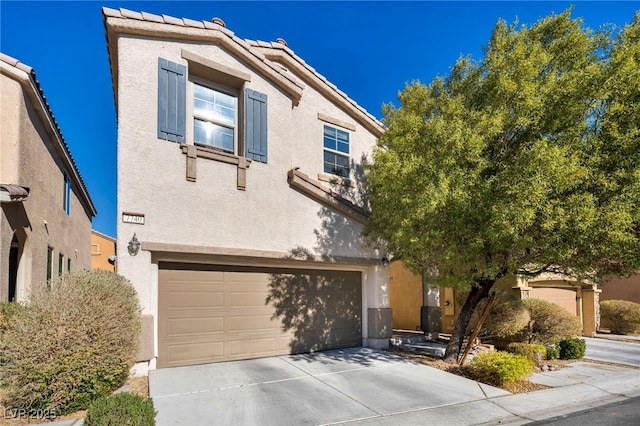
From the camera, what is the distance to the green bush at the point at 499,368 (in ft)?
25.8

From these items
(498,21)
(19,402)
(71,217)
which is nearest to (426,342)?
(498,21)

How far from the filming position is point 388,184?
29.1 ft

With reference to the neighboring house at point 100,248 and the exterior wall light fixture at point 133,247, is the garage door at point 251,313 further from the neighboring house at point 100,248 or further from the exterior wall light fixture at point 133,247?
the neighboring house at point 100,248

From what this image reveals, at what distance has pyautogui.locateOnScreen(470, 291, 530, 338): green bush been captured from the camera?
10898 millimetres

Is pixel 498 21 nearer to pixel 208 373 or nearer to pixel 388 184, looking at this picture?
pixel 388 184

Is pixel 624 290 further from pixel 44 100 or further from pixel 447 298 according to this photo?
pixel 44 100

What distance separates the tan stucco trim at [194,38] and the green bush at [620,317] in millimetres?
16293

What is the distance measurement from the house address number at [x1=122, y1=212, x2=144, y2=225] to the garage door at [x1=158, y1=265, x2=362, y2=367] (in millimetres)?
1237

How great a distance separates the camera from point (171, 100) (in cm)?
889

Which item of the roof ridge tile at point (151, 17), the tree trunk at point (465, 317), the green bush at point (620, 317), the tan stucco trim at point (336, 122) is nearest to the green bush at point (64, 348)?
the roof ridge tile at point (151, 17)

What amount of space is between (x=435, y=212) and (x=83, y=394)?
6.80 metres

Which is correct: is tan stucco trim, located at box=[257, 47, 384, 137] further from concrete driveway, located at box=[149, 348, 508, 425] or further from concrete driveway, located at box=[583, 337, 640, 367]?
Answer: concrete driveway, located at box=[583, 337, 640, 367]

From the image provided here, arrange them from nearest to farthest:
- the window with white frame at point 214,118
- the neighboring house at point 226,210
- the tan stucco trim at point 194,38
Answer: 1. the neighboring house at point 226,210
2. the tan stucco trim at point 194,38
3. the window with white frame at point 214,118

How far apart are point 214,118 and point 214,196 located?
2130 millimetres
